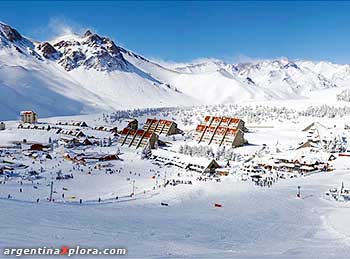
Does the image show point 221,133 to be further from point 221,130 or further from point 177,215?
point 177,215

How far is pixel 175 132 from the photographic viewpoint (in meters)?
84.6

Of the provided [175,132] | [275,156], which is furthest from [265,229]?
[175,132]

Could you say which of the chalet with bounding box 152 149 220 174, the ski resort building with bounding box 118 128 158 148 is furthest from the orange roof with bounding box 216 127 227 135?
the chalet with bounding box 152 149 220 174

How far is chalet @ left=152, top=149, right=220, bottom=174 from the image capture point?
156 ft

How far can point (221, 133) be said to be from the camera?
70.2 meters

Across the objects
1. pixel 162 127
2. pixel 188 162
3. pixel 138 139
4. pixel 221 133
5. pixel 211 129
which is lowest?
pixel 188 162

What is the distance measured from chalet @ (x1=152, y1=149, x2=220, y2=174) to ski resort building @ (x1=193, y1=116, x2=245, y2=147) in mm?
13484

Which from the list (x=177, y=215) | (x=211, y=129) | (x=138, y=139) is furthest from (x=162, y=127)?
(x=177, y=215)

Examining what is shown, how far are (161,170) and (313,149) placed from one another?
2438 cm

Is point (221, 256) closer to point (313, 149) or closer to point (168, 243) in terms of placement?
point (168, 243)

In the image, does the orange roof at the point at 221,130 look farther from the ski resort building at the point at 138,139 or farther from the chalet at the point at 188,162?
the chalet at the point at 188,162

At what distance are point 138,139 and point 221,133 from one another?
1295cm

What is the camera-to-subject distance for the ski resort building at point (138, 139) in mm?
67125

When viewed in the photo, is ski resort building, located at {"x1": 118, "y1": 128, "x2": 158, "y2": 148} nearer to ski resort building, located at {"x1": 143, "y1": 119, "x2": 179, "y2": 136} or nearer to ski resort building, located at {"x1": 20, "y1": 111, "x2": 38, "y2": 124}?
ski resort building, located at {"x1": 143, "y1": 119, "x2": 179, "y2": 136}
